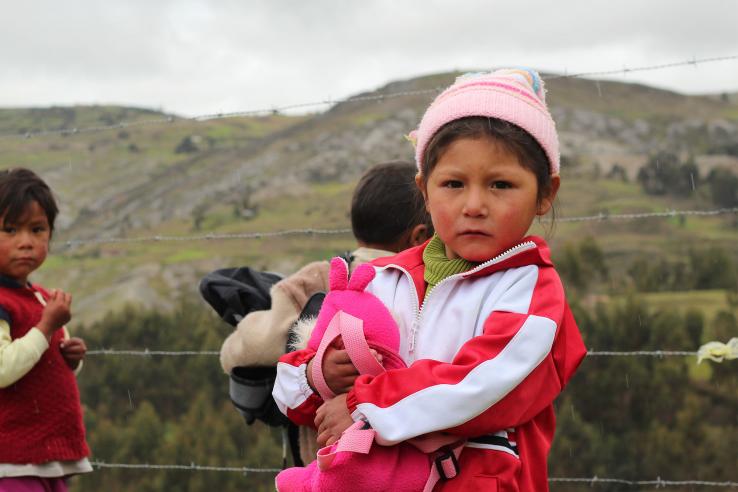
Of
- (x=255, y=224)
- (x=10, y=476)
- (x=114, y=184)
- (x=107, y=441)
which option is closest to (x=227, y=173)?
(x=255, y=224)

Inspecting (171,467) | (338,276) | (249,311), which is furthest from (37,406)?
(338,276)

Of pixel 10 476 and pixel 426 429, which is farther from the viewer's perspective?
pixel 10 476

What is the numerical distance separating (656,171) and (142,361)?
8.49 ft

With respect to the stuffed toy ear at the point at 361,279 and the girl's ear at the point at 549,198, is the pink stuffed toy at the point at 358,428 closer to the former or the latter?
the stuffed toy ear at the point at 361,279

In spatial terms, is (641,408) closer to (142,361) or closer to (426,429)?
(142,361)

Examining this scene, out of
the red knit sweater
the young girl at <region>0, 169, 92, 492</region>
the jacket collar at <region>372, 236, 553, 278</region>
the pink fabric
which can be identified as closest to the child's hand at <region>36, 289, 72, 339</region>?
the young girl at <region>0, 169, 92, 492</region>

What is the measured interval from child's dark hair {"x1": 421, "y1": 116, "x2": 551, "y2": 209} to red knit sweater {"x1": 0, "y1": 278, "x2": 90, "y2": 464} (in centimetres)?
168

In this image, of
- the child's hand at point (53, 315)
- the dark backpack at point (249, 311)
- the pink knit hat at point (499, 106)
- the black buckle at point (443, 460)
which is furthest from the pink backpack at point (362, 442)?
the child's hand at point (53, 315)

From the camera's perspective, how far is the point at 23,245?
2.75 metres

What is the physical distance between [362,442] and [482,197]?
1.52ft

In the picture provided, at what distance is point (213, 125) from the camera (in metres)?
4.71

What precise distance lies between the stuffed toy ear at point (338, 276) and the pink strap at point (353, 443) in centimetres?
30

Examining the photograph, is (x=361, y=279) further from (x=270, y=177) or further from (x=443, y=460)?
(x=270, y=177)

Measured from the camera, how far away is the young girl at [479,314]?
1432 millimetres
